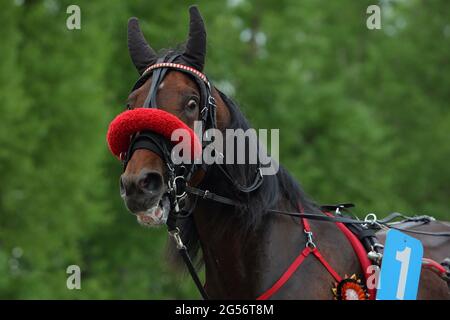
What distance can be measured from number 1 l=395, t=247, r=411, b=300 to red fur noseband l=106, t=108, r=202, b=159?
4.93ft

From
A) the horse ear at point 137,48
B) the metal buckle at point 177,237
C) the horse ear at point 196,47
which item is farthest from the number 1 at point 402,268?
the horse ear at point 137,48

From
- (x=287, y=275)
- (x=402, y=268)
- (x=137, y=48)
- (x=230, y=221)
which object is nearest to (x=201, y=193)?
(x=230, y=221)

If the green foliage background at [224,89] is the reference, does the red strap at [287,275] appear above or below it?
below

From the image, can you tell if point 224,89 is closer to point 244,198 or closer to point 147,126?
point 244,198

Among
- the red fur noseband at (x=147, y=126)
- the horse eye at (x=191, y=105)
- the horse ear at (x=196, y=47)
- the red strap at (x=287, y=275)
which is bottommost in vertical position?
the red strap at (x=287, y=275)

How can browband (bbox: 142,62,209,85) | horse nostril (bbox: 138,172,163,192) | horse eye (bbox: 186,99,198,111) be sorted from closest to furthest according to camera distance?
horse nostril (bbox: 138,172,163,192) < horse eye (bbox: 186,99,198,111) < browband (bbox: 142,62,209,85)

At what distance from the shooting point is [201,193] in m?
5.29

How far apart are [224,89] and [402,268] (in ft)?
33.5

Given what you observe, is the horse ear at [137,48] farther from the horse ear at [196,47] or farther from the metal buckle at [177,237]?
the metal buckle at [177,237]

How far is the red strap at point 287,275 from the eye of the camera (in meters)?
5.27

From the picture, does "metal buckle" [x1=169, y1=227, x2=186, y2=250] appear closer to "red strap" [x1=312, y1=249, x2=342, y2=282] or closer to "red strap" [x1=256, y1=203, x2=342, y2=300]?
"red strap" [x1=256, y1=203, x2=342, y2=300]

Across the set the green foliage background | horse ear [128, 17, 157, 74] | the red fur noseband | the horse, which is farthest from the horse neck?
the green foliage background

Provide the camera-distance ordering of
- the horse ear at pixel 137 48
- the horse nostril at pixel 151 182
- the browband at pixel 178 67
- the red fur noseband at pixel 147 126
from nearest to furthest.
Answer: the horse nostril at pixel 151 182 → the red fur noseband at pixel 147 126 → the browband at pixel 178 67 → the horse ear at pixel 137 48

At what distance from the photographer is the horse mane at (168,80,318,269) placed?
539cm
